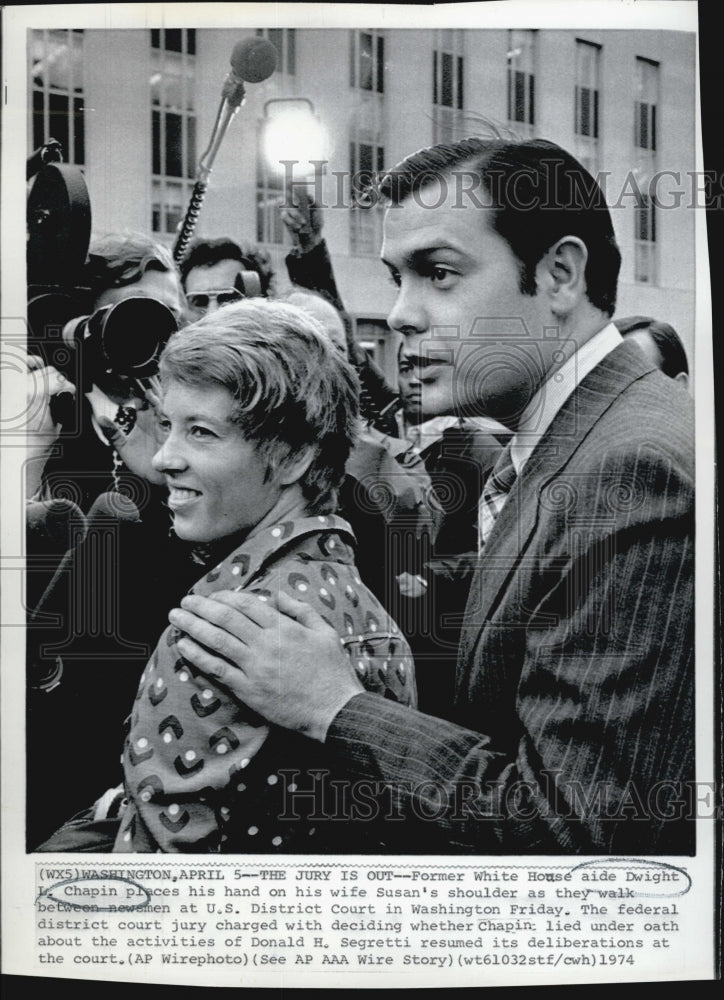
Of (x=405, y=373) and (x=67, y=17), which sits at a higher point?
(x=67, y=17)

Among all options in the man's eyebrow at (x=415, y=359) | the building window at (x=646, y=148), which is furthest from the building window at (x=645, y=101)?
the man's eyebrow at (x=415, y=359)

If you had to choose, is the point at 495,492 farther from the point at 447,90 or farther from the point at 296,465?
the point at 447,90

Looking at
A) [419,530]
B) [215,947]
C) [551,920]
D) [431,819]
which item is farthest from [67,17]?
[551,920]

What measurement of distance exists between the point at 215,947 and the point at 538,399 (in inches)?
73.4

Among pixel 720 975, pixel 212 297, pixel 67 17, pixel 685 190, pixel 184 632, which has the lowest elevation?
pixel 720 975

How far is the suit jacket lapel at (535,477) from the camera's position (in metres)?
2.71

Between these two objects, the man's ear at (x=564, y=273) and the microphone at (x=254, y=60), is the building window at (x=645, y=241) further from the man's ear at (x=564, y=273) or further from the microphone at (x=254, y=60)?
the microphone at (x=254, y=60)

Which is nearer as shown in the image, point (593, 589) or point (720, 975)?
point (593, 589)

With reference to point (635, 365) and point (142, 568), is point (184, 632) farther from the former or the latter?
point (635, 365)

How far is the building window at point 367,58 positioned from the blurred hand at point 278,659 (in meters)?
1.53

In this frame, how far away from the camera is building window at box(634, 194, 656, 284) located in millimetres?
2771

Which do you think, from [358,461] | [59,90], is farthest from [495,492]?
[59,90]

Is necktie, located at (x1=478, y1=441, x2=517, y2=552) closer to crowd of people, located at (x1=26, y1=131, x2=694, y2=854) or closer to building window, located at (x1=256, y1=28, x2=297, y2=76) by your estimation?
crowd of people, located at (x1=26, y1=131, x2=694, y2=854)

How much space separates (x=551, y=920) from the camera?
9.18 ft
